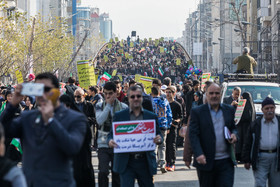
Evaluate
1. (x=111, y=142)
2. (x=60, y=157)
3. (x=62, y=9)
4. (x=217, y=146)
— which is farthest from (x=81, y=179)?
(x=62, y=9)

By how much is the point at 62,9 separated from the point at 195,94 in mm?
108078

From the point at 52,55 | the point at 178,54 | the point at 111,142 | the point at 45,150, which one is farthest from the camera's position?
the point at 178,54

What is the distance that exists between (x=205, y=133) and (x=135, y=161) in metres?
0.93

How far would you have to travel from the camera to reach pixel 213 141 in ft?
26.4

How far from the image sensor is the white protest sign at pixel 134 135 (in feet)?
27.9

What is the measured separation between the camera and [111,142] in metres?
8.49

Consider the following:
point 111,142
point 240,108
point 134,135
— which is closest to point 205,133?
point 134,135

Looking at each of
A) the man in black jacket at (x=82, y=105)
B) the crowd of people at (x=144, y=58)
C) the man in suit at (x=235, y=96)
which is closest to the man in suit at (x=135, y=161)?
the man in black jacket at (x=82, y=105)

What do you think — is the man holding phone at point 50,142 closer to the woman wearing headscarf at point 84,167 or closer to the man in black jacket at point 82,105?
the woman wearing headscarf at point 84,167

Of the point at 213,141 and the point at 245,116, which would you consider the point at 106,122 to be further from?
the point at 245,116

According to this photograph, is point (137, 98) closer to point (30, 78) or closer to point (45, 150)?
point (45, 150)

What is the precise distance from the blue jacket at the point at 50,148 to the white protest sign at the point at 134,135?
2591mm

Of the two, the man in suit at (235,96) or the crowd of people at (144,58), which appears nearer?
the man in suit at (235,96)

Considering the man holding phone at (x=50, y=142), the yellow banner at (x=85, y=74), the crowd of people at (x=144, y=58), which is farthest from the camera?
the crowd of people at (x=144, y=58)
